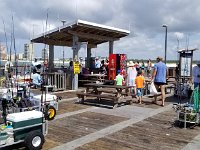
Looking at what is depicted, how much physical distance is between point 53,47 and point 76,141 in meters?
14.2

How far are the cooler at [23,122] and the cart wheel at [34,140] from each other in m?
0.11

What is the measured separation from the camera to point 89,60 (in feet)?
68.4

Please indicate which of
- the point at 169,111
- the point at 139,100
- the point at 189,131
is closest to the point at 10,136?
the point at 189,131

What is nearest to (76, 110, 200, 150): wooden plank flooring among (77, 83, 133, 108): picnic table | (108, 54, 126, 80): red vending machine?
(77, 83, 133, 108): picnic table

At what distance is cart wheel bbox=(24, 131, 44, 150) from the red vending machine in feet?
40.5

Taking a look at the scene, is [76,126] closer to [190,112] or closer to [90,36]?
[190,112]

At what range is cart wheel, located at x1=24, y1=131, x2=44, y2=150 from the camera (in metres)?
5.30

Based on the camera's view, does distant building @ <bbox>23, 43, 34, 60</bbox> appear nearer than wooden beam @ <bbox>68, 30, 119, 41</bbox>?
Yes

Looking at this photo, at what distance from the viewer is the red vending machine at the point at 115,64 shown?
1758 cm

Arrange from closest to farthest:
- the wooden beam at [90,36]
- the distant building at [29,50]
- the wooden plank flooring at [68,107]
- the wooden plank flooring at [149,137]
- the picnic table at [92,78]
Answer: the wooden plank flooring at [149,137], the distant building at [29,50], the wooden plank flooring at [68,107], the wooden beam at [90,36], the picnic table at [92,78]

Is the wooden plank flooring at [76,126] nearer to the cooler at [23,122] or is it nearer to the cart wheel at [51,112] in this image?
the cart wheel at [51,112]

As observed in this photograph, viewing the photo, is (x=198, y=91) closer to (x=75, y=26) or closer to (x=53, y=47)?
(x=75, y=26)

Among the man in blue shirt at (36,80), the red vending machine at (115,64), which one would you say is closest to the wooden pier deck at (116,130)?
the man in blue shirt at (36,80)

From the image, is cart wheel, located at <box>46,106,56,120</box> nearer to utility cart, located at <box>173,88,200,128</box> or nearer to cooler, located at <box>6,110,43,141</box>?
cooler, located at <box>6,110,43,141</box>
